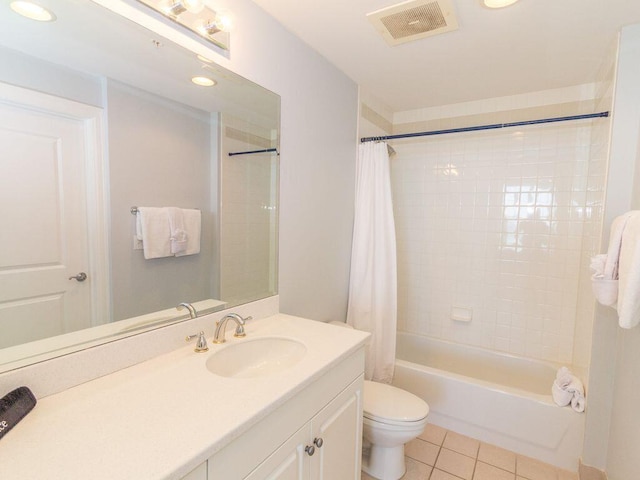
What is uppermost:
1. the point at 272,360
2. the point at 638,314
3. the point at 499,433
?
the point at 638,314

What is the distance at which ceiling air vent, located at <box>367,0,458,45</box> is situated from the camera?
4.85 feet

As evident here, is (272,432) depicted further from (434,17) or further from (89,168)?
(434,17)

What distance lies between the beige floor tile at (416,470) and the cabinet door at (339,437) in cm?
54

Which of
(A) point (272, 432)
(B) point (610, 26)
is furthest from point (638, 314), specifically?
(B) point (610, 26)

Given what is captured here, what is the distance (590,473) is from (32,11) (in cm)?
307

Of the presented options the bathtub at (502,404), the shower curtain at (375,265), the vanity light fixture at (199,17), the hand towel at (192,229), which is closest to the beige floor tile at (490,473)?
the bathtub at (502,404)

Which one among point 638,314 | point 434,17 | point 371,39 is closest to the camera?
point 638,314

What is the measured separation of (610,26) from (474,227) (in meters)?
1.45

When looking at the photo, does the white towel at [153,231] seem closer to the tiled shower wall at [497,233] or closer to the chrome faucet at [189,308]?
the chrome faucet at [189,308]

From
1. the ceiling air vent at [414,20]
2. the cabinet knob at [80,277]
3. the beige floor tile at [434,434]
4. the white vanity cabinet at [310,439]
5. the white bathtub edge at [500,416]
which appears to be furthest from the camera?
the beige floor tile at [434,434]

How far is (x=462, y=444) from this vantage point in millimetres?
2068

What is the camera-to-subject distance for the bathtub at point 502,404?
1882mm

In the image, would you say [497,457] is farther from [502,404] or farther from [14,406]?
[14,406]

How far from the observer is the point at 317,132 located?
1.97 m
